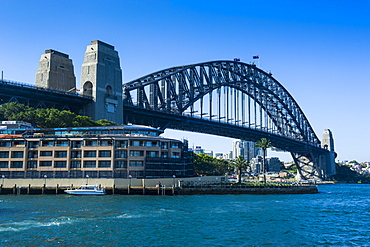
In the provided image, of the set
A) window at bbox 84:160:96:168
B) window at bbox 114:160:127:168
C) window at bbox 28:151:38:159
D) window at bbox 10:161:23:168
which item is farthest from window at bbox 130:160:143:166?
window at bbox 10:161:23:168

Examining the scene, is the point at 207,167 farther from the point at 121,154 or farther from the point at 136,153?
the point at 121,154

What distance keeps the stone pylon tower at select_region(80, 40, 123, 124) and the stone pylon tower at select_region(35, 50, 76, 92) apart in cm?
856

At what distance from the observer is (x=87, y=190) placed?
74.9 metres

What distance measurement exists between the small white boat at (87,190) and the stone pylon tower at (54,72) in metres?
45.7

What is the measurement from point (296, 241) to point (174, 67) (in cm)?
11623

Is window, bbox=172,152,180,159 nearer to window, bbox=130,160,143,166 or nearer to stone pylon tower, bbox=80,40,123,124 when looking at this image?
window, bbox=130,160,143,166

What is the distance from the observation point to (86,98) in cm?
10875

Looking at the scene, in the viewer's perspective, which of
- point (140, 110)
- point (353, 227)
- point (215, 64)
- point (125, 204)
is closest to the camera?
point (353, 227)

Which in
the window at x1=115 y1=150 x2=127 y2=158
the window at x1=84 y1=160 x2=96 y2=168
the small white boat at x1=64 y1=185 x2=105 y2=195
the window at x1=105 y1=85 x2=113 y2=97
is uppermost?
the window at x1=105 y1=85 x2=113 y2=97

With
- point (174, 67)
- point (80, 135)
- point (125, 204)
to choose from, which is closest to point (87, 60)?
point (80, 135)

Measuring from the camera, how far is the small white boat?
74.9 meters

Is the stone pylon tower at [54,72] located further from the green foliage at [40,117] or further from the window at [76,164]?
the window at [76,164]

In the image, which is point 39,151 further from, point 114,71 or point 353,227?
point 353,227

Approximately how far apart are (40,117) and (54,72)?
2117cm
